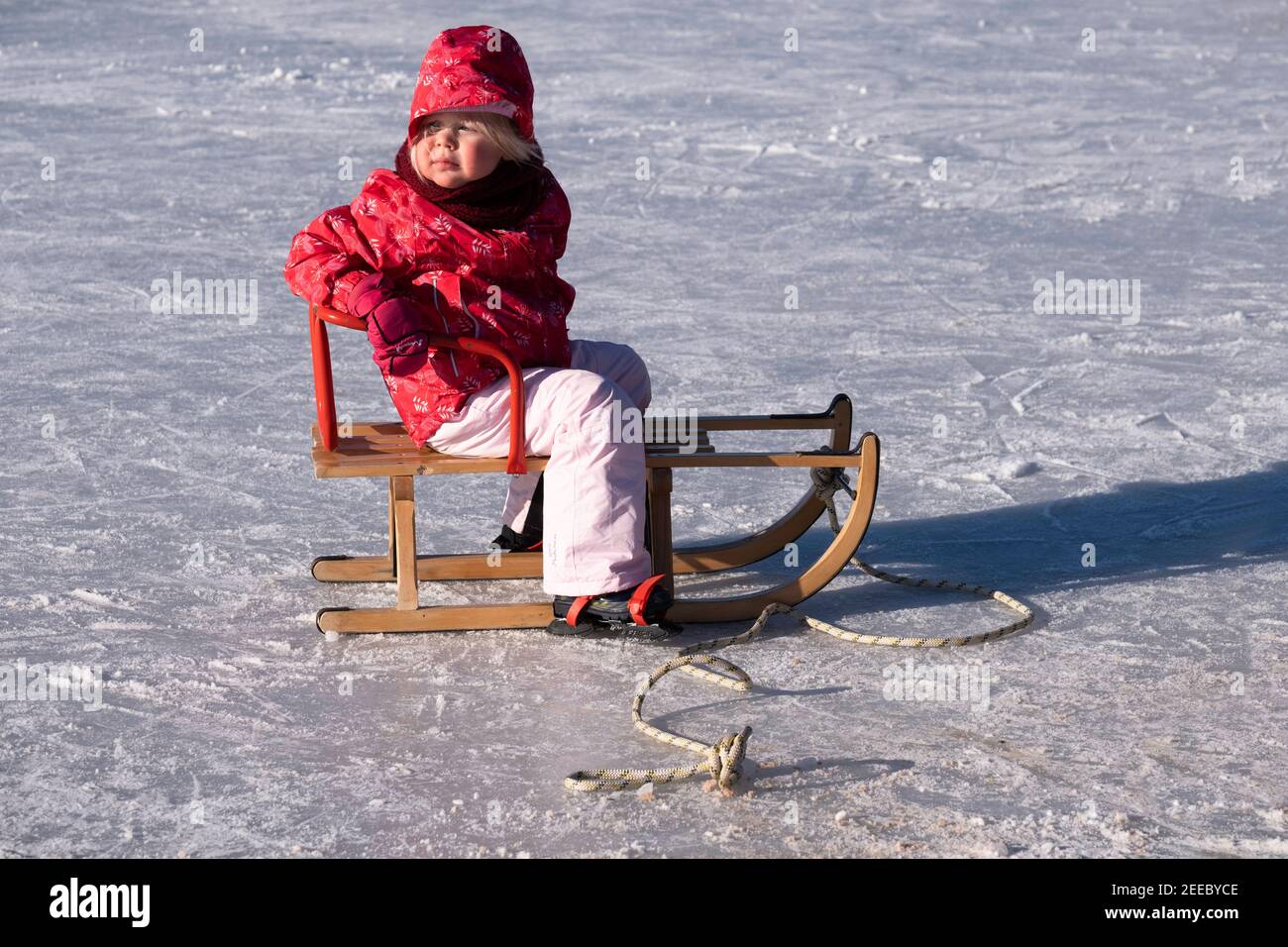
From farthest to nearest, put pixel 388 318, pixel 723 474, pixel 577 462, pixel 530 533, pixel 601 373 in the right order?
1. pixel 723 474
2. pixel 530 533
3. pixel 601 373
4. pixel 577 462
5. pixel 388 318

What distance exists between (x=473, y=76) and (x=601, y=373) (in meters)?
0.73

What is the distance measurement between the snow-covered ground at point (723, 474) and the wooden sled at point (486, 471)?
0.05 metres

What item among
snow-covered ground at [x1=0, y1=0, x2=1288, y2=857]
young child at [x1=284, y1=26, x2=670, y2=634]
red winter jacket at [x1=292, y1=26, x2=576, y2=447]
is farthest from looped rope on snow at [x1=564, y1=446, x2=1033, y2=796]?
red winter jacket at [x1=292, y1=26, x2=576, y2=447]

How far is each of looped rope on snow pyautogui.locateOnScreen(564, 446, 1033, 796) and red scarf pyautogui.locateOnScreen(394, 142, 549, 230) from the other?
0.88 meters

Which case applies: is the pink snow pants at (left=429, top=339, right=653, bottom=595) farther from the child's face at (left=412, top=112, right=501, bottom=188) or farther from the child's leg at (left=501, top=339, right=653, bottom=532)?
the child's face at (left=412, top=112, right=501, bottom=188)

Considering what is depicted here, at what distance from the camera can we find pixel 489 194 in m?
3.50

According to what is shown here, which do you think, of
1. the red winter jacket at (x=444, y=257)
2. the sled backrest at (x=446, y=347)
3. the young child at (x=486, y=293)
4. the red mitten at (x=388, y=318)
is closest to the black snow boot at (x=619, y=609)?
the young child at (x=486, y=293)

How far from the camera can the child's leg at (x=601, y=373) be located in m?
3.79

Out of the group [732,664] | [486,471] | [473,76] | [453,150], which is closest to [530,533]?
[486,471]

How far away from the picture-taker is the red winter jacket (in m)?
3.42

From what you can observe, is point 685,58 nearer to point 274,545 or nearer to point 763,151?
point 763,151

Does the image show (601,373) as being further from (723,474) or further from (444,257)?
(723,474)

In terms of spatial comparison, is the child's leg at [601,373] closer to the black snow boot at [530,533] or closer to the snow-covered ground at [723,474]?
the black snow boot at [530,533]
